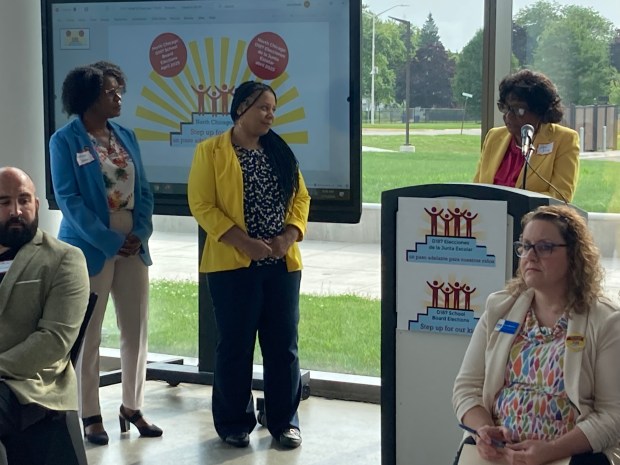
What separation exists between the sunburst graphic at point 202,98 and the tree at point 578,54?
3.86ft

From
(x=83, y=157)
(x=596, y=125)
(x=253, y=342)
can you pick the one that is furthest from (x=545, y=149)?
(x=83, y=157)

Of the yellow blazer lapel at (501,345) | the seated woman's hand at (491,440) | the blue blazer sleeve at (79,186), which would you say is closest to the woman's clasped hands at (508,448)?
the seated woman's hand at (491,440)

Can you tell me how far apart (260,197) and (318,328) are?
158 cm

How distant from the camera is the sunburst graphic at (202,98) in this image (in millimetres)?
4809

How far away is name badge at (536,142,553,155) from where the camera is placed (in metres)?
4.15

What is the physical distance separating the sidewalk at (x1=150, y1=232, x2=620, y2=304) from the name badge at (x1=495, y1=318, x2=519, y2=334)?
2.42 m

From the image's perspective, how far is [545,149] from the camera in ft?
13.6

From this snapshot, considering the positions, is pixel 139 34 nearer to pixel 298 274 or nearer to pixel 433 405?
pixel 298 274

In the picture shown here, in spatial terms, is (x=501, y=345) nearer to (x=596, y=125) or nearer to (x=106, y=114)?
(x=596, y=125)

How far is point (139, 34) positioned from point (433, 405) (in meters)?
2.57

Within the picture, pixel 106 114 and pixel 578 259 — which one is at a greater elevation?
pixel 106 114

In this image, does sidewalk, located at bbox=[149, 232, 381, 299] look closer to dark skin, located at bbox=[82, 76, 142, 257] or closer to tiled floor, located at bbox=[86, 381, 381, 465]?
tiled floor, located at bbox=[86, 381, 381, 465]

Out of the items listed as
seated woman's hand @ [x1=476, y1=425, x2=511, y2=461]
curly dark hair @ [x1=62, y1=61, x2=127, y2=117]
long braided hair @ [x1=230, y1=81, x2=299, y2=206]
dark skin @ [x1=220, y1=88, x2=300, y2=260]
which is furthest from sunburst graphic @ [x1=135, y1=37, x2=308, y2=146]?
seated woman's hand @ [x1=476, y1=425, x2=511, y2=461]

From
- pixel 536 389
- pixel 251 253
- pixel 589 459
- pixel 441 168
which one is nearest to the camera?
pixel 589 459
